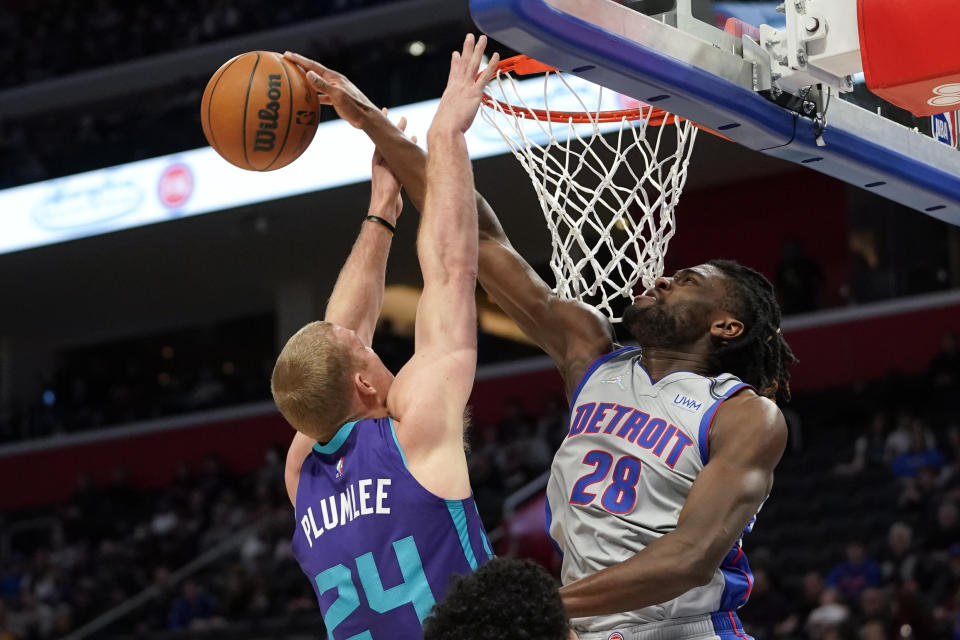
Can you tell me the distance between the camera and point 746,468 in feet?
8.93

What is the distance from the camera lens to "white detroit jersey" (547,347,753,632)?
2910 mm

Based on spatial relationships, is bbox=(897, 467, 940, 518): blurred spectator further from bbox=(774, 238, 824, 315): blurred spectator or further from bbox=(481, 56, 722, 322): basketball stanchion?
bbox=(481, 56, 722, 322): basketball stanchion

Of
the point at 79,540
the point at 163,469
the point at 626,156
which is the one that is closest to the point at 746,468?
the point at 626,156

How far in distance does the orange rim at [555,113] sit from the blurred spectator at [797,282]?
8.96 meters

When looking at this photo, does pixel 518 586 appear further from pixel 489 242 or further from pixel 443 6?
pixel 443 6

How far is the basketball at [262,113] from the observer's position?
3.34 metres

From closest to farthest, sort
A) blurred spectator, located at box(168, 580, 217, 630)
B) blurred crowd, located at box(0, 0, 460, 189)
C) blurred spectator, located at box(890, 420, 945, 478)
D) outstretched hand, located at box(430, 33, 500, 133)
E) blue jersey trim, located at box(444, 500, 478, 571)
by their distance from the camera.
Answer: blue jersey trim, located at box(444, 500, 478, 571) → outstretched hand, located at box(430, 33, 500, 133) → blurred spectator, located at box(890, 420, 945, 478) → blurred spectator, located at box(168, 580, 217, 630) → blurred crowd, located at box(0, 0, 460, 189)

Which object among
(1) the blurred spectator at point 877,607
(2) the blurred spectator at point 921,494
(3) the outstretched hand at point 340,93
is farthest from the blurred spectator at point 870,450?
(3) the outstretched hand at point 340,93

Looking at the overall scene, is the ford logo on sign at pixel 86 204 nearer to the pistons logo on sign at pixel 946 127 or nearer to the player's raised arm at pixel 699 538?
the pistons logo on sign at pixel 946 127

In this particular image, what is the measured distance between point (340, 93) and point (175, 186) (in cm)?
1113

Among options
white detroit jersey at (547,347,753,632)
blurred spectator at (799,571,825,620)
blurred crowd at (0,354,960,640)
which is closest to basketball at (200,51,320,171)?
white detroit jersey at (547,347,753,632)

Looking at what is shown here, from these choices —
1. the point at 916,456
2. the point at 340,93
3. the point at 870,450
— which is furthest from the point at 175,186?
the point at 340,93

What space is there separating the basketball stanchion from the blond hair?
1.09 m

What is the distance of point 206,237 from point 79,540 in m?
3.71
